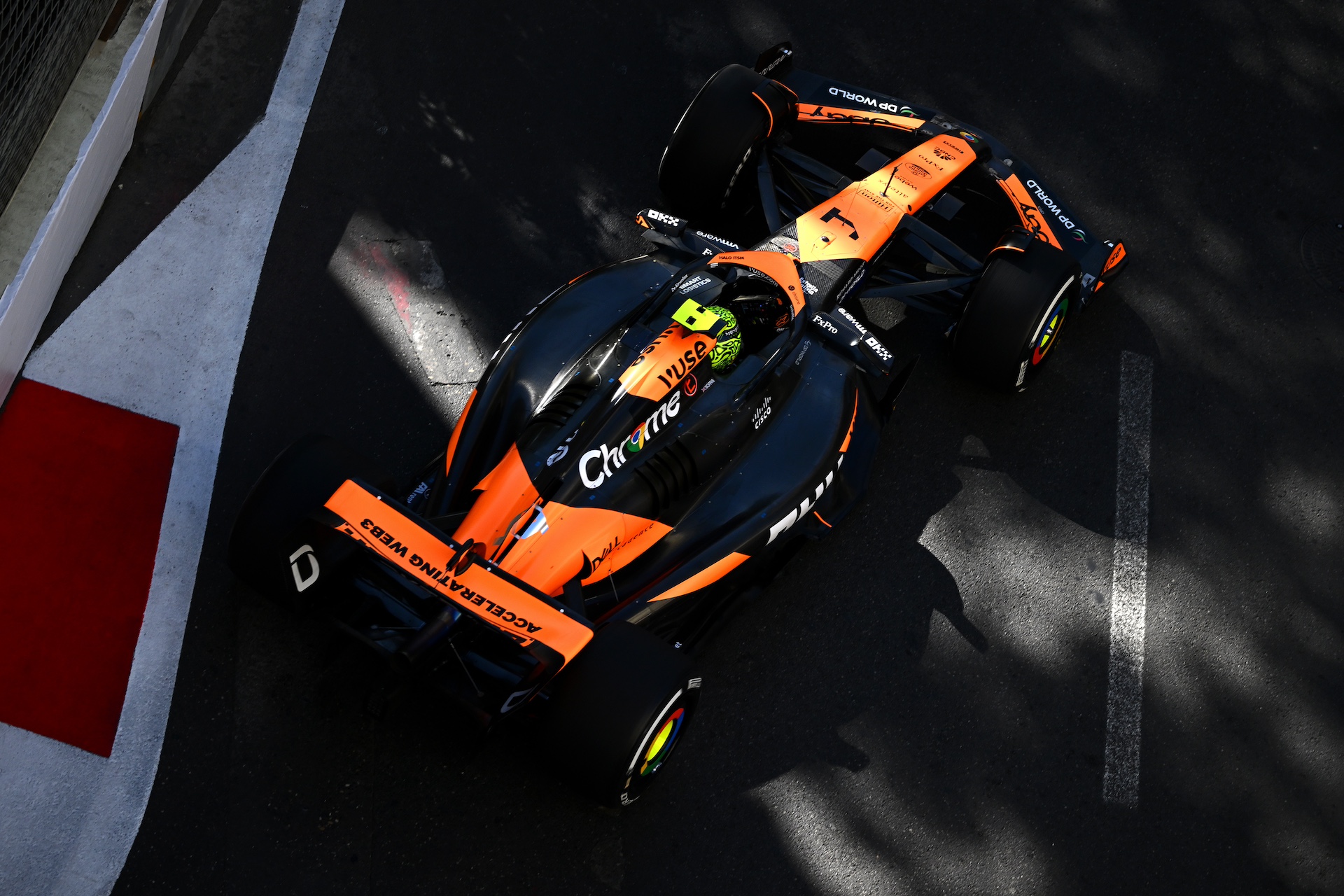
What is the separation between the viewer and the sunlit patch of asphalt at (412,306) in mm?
5602

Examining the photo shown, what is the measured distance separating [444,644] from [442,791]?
911mm

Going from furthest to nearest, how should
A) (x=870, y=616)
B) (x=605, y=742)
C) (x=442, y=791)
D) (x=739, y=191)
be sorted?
(x=739, y=191), (x=870, y=616), (x=442, y=791), (x=605, y=742)

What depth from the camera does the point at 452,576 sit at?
3.85m

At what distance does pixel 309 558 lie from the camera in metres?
4.07

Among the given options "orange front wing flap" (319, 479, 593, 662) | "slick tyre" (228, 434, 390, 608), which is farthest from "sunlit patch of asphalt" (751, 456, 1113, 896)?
"slick tyre" (228, 434, 390, 608)

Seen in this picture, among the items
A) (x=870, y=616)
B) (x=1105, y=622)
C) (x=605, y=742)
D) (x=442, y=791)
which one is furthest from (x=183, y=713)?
(x=1105, y=622)

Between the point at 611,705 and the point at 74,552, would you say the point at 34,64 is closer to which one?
the point at 74,552

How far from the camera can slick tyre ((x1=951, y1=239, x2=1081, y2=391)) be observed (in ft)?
17.8

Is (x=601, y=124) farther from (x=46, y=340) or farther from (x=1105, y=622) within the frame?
(x=1105, y=622)

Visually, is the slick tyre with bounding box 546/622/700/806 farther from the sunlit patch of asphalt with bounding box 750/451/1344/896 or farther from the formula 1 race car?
the sunlit patch of asphalt with bounding box 750/451/1344/896

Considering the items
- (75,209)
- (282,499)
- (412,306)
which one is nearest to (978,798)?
(282,499)

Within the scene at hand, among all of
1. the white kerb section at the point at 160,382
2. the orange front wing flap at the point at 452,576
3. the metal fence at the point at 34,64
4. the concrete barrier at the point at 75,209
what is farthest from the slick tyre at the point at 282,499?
the metal fence at the point at 34,64

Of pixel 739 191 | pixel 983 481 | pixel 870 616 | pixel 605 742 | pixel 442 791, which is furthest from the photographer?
pixel 739 191

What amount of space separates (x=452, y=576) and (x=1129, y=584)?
344cm
